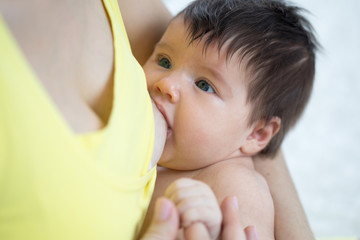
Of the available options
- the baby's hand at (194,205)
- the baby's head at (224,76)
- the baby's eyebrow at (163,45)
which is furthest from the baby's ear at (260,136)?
the baby's hand at (194,205)

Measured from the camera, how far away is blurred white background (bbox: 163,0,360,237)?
1.41m

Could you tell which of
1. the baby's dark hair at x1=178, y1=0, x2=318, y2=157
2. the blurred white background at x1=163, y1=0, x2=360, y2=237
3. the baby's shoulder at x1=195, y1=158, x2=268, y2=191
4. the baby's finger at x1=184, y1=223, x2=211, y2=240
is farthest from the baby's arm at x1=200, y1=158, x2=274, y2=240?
the blurred white background at x1=163, y1=0, x2=360, y2=237

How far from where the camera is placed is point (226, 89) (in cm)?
86

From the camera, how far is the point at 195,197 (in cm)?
57

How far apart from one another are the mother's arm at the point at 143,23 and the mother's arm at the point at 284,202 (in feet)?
1.29

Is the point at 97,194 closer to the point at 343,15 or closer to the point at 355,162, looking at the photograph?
the point at 355,162

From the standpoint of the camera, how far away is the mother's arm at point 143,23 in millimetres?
927

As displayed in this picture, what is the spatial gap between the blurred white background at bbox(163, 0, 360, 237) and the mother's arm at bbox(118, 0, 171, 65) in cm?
51

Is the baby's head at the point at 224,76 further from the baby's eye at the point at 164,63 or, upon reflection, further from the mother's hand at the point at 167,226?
the mother's hand at the point at 167,226

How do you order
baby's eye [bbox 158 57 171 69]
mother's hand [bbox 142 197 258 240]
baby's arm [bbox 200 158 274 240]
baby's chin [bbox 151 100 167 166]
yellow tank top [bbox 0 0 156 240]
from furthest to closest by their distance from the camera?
baby's eye [bbox 158 57 171 69]
baby's arm [bbox 200 158 274 240]
baby's chin [bbox 151 100 167 166]
mother's hand [bbox 142 197 258 240]
yellow tank top [bbox 0 0 156 240]

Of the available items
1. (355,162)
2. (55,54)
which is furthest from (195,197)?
(355,162)

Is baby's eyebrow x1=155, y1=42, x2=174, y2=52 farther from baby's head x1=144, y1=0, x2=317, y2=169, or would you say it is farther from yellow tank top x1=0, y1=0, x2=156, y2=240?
yellow tank top x1=0, y1=0, x2=156, y2=240

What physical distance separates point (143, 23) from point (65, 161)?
23.5 inches

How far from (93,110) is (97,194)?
0.34 ft
